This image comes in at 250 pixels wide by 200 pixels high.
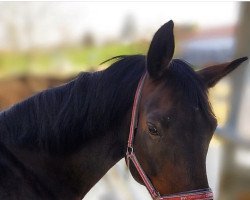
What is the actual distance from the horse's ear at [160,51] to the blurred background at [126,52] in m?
0.37

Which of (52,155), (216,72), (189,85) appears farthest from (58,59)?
(189,85)

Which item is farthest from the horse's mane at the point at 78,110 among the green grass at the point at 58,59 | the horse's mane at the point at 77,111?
the green grass at the point at 58,59

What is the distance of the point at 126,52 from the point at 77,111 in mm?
2507

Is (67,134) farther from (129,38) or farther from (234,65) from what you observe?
(129,38)

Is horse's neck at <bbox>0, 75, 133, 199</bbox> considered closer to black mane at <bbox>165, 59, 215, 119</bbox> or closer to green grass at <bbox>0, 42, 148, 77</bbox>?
black mane at <bbox>165, 59, 215, 119</bbox>

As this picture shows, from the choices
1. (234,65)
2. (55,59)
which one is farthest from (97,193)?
(234,65)

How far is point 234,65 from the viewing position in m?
1.24

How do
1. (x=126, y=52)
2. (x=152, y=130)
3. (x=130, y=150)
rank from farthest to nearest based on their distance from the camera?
(x=126, y=52) → (x=130, y=150) → (x=152, y=130)

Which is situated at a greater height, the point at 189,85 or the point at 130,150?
the point at 189,85

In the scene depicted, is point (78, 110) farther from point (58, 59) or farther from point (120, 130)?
point (58, 59)

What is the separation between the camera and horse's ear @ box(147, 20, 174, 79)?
3.46ft

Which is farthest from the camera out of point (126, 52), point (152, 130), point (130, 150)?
point (126, 52)

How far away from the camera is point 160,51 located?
1.09 meters

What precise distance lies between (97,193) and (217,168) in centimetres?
117
